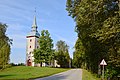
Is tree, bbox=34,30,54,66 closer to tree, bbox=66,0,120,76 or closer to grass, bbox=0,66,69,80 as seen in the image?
A: grass, bbox=0,66,69,80

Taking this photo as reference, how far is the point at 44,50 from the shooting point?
87562 millimetres

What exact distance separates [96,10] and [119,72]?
1050 cm

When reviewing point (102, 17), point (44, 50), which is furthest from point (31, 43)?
point (102, 17)

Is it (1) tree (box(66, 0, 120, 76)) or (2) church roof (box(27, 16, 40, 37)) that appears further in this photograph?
(2) church roof (box(27, 16, 40, 37))

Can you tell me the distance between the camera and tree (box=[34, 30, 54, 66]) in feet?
285

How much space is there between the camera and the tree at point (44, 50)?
86756 millimetres

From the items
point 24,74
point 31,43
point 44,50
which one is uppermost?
point 31,43

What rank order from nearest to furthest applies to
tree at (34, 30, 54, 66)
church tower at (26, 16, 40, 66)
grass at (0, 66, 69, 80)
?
grass at (0, 66, 69, 80) < tree at (34, 30, 54, 66) < church tower at (26, 16, 40, 66)

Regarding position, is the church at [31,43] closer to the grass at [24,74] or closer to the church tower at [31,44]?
the church tower at [31,44]

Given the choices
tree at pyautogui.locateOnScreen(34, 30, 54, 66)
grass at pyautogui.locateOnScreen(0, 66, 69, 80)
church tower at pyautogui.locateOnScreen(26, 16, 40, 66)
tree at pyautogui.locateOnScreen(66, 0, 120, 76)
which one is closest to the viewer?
tree at pyautogui.locateOnScreen(66, 0, 120, 76)

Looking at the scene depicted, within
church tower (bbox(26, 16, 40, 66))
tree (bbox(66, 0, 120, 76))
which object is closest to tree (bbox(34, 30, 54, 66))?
church tower (bbox(26, 16, 40, 66))

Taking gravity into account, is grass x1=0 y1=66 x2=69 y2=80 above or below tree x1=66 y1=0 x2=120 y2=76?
below

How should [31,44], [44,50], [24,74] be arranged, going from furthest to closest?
[31,44]
[44,50]
[24,74]

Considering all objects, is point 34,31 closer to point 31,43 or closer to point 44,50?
point 31,43
